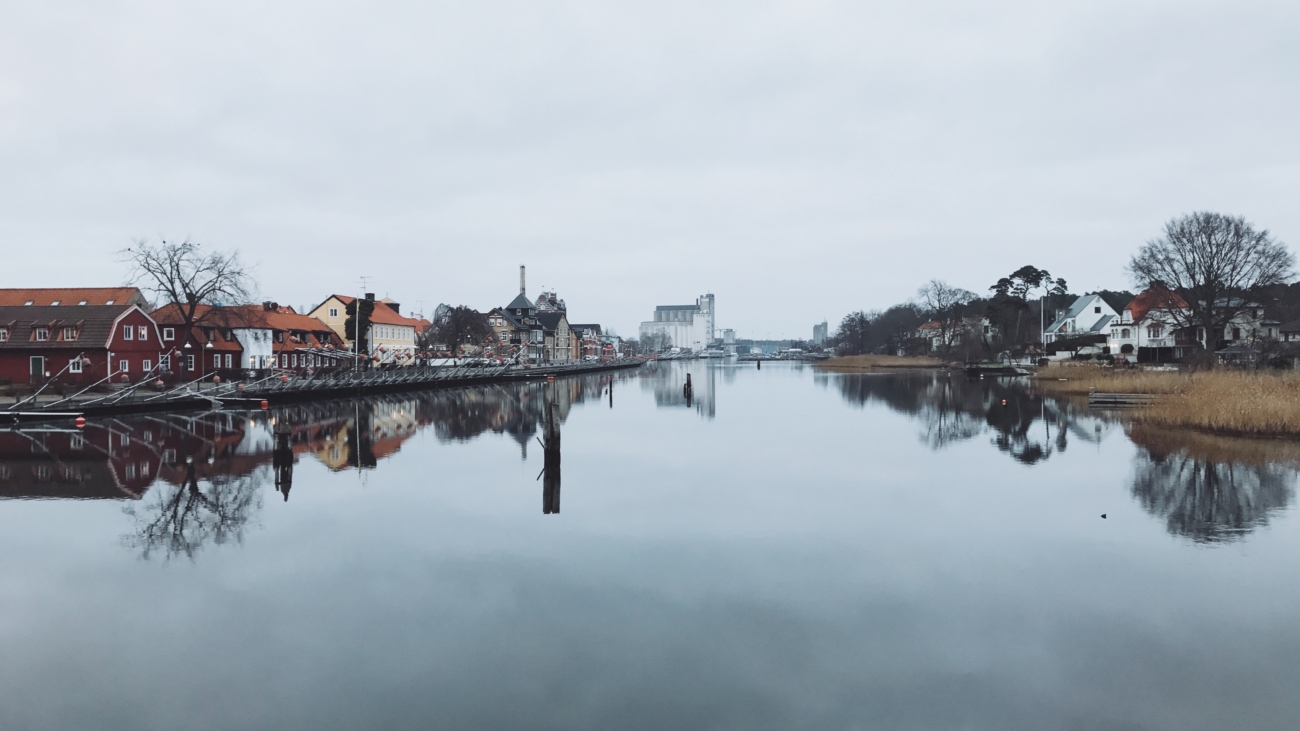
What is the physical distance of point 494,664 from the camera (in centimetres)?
809

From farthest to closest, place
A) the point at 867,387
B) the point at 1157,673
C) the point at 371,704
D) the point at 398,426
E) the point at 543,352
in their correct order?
the point at 543,352 < the point at 867,387 < the point at 398,426 < the point at 1157,673 < the point at 371,704

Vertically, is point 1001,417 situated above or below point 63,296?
below

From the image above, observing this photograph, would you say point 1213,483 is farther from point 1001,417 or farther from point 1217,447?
point 1001,417

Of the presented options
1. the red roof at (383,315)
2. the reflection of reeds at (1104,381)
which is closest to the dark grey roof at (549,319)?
the red roof at (383,315)

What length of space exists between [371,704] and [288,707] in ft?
2.49

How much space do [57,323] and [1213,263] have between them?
70.3m

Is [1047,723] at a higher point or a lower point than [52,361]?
lower

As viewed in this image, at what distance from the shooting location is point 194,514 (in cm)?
1517

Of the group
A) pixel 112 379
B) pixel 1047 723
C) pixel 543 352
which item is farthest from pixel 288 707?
pixel 543 352

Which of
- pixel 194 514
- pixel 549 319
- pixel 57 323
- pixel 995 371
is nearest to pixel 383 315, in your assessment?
pixel 57 323

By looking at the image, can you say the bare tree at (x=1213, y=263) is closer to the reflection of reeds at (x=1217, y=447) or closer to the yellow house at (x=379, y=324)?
the reflection of reeds at (x=1217, y=447)

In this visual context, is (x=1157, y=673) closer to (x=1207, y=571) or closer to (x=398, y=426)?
(x=1207, y=571)

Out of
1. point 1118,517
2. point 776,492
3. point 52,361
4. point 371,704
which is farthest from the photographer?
point 52,361

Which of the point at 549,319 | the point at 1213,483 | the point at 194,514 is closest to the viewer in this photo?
the point at 194,514
